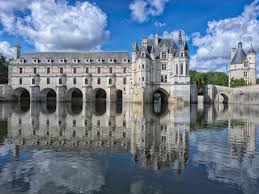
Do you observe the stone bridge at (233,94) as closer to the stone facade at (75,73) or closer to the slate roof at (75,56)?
the stone facade at (75,73)

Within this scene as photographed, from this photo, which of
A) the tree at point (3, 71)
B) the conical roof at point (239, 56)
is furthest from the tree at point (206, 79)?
the tree at point (3, 71)

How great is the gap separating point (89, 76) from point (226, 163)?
2116 inches

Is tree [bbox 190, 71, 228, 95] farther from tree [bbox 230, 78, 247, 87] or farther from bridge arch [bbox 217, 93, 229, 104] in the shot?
tree [bbox 230, 78, 247, 87]

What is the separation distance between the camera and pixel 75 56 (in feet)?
210

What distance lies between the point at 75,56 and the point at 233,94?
38.2m

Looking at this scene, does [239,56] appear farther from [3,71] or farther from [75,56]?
[3,71]

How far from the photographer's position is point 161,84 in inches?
2183

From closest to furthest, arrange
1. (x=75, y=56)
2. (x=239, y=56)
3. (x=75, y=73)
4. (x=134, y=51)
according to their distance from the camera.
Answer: (x=134, y=51)
(x=75, y=73)
(x=75, y=56)
(x=239, y=56)

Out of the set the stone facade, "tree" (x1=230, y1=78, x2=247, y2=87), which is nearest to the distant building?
"tree" (x1=230, y1=78, x2=247, y2=87)

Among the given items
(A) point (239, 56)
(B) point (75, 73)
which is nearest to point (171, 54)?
(B) point (75, 73)

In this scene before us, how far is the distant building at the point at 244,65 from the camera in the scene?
2852 inches

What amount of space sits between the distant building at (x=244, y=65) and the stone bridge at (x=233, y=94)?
1206 centimetres

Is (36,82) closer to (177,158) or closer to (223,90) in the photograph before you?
(223,90)

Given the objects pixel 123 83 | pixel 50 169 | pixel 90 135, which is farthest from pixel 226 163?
pixel 123 83
